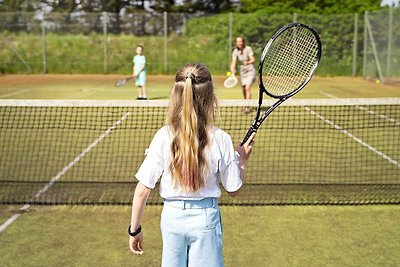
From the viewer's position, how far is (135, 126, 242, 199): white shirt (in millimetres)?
2734

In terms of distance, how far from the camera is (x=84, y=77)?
24.4m

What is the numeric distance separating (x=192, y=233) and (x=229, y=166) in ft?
1.26

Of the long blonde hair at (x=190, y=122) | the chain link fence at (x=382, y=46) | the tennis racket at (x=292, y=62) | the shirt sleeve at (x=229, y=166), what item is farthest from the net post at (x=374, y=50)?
the long blonde hair at (x=190, y=122)

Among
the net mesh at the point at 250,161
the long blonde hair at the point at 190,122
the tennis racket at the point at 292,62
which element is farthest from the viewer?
the net mesh at the point at 250,161

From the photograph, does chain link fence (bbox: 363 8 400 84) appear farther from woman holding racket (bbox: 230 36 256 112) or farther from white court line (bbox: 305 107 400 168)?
woman holding racket (bbox: 230 36 256 112)

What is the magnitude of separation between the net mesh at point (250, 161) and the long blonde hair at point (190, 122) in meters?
3.39

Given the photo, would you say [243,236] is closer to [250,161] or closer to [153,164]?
[153,164]

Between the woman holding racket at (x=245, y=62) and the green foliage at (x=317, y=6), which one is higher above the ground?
the woman holding racket at (x=245, y=62)

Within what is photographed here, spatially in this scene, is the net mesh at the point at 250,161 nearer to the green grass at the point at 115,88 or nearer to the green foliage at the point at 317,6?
the green grass at the point at 115,88

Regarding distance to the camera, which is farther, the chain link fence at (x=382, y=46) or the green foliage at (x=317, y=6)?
the green foliage at (x=317, y=6)

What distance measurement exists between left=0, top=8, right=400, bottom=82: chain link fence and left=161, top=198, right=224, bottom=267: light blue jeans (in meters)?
22.5

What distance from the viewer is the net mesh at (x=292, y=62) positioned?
3965 millimetres

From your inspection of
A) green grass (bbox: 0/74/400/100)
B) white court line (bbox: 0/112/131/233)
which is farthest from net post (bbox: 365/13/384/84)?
white court line (bbox: 0/112/131/233)

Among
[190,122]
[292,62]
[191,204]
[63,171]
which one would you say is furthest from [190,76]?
[63,171]
